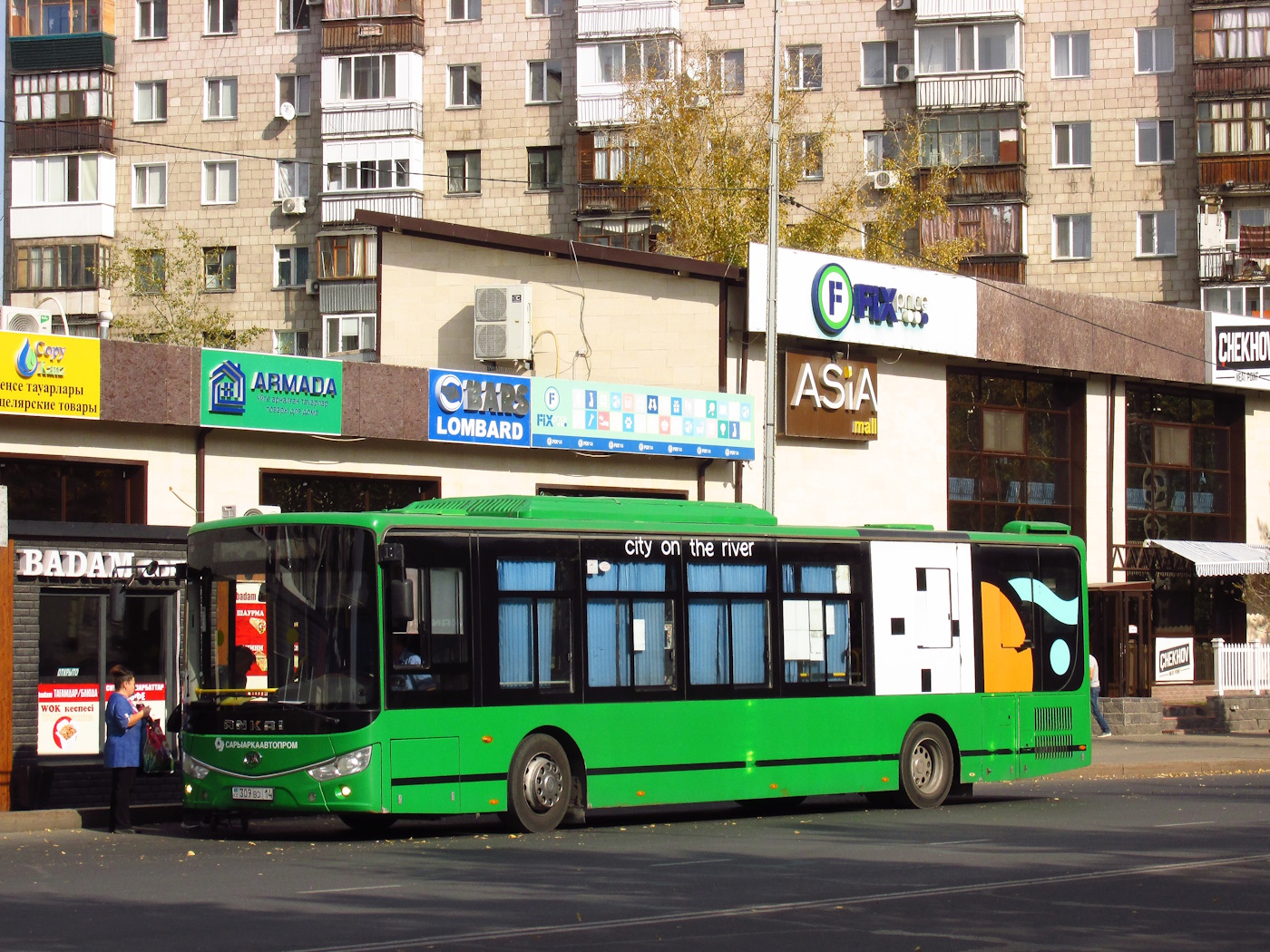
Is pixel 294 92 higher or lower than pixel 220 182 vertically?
higher

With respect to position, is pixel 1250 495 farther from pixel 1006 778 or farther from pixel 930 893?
pixel 930 893

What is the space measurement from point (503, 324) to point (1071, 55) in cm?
3268

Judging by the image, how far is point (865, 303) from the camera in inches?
1280

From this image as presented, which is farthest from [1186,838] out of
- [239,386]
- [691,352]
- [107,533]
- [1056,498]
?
[1056,498]

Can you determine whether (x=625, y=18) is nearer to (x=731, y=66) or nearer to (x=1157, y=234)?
(x=731, y=66)

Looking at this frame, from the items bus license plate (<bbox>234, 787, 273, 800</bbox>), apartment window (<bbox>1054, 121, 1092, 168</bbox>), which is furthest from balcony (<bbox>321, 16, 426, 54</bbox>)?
bus license plate (<bbox>234, 787, 273, 800</bbox>)

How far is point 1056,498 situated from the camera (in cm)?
3734

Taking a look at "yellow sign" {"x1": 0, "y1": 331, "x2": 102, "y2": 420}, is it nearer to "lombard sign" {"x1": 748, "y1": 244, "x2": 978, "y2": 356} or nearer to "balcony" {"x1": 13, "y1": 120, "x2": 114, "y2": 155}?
"lombard sign" {"x1": 748, "y1": 244, "x2": 978, "y2": 356}

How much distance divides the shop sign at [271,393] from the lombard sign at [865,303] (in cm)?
795

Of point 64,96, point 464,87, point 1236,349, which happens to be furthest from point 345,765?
point 64,96

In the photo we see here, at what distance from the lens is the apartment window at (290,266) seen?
56.2 metres

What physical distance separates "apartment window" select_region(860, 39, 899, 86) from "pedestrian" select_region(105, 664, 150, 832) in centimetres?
4285

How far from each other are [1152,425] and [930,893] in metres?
28.5

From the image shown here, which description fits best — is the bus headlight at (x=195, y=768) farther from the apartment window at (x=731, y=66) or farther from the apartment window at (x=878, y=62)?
the apartment window at (x=878, y=62)
